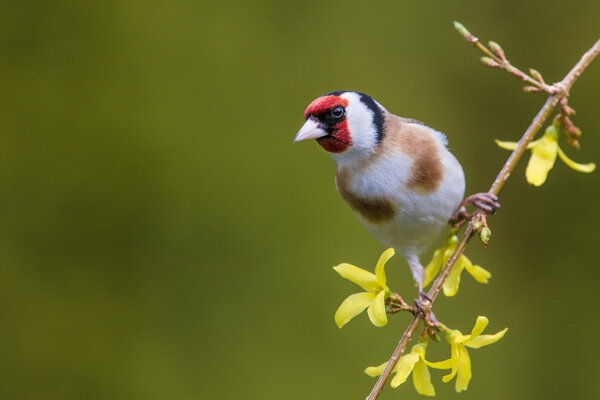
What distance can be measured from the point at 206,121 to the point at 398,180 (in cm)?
139

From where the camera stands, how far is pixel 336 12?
9.46 feet

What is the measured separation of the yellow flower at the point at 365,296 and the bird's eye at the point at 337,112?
305 millimetres

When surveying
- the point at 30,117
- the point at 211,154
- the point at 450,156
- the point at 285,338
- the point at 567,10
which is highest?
the point at 567,10

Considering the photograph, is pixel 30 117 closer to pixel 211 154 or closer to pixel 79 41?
pixel 79 41

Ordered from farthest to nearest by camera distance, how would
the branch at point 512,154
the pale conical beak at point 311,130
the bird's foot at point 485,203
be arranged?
the bird's foot at point 485,203, the pale conical beak at point 311,130, the branch at point 512,154

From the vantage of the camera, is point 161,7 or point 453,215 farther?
point 161,7

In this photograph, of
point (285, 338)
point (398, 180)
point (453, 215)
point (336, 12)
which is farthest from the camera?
point (336, 12)

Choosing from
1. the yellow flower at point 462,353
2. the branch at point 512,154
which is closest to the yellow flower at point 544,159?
the branch at point 512,154

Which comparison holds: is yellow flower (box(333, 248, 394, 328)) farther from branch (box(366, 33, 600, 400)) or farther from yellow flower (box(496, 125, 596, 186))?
yellow flower (box(496, 125, 596, 186))

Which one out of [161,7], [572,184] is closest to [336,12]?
[161,7]

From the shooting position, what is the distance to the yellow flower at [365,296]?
1140mm

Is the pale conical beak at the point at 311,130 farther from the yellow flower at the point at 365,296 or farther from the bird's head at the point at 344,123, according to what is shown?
the yellow flower at the point at 365,296

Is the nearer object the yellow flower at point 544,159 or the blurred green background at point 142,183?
the yellow flower at point 544,159

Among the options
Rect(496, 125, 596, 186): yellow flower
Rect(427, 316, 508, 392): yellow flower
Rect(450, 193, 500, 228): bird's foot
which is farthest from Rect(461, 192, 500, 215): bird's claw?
Rect(427, 316, 508, 392): yellow flower
